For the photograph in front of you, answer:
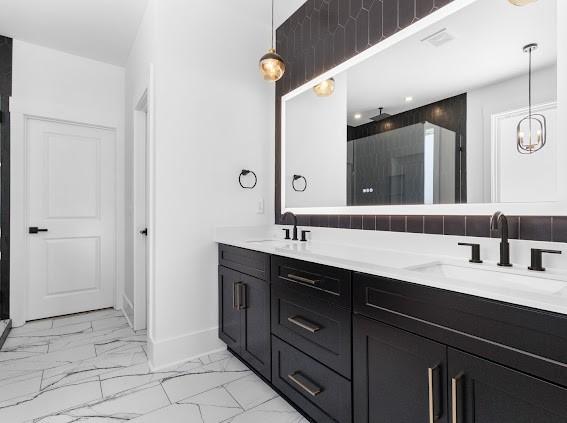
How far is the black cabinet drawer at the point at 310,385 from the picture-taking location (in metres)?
1.33

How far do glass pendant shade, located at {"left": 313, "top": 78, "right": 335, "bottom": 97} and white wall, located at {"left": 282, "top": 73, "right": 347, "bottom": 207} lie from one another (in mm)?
29

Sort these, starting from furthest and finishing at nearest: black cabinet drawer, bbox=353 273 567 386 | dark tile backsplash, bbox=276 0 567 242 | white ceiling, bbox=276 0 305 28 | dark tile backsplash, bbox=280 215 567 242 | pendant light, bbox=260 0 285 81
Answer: white ceiling, bbox=276 0 305 28, pendant light, bbox=260 0 285 81, dark tile backsplash, bbox=276 0 567 242, dark tile backsplash, bbox=280 215 567 242, black cabinet drawer, bbox=353 273 567 386

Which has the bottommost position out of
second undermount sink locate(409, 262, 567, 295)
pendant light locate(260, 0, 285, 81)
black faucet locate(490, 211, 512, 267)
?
second undermount sink locate(409, 262, 567, 295)

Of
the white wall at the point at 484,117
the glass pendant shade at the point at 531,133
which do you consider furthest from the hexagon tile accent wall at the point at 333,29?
the glass pendant shade at the point at 531,133

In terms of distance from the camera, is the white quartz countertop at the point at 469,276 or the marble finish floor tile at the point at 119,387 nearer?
the white quartz countertop at the point at 469,276

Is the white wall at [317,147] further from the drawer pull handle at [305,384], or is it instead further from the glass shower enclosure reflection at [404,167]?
the drawer pull handle at [305,384]

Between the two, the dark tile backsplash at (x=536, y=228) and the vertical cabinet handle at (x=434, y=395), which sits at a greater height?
the dark tile backsplash at (x=536, y=228)

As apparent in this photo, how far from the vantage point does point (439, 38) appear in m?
1.55

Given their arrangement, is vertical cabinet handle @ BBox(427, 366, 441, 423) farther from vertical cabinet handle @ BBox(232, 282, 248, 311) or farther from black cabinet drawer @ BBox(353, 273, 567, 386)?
vertical cabinet handle @ BBox(232, 282, 248, 311)

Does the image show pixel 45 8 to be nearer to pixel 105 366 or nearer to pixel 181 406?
Result: pixel 105 366

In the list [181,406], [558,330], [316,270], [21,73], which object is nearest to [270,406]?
[181,406]

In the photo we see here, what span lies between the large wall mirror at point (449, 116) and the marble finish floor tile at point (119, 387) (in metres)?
1.27

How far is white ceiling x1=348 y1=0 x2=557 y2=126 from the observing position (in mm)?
1244

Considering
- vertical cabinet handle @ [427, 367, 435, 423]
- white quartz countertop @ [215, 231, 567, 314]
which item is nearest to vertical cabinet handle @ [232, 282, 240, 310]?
white quartz countertop @ [215, 231, 567, 314]
